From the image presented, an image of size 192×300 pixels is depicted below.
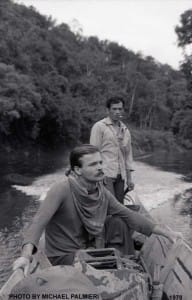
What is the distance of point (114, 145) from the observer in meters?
6.39

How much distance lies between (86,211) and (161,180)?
1603 centimetres

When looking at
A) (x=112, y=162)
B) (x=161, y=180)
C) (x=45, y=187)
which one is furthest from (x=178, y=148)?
(x=112, y=162)

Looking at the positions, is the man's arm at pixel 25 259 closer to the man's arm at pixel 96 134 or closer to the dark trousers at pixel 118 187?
the man's arm at pixel 96 134

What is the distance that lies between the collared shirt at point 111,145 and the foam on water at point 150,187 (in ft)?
20.1

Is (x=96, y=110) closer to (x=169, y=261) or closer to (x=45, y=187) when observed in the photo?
(x=45, y=187)

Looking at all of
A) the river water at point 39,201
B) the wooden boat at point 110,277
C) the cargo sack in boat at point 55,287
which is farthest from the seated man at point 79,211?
the river water at point 39,201

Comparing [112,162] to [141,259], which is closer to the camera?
[141,259]

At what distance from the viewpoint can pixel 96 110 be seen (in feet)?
187

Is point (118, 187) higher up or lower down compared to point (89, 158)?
lower down

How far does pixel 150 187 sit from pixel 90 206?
13457 millimetres

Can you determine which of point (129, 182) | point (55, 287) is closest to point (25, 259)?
point (55, 287)

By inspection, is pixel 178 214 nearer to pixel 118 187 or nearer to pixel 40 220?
pixel 118 187

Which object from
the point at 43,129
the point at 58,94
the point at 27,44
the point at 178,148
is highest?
the point at 27,44

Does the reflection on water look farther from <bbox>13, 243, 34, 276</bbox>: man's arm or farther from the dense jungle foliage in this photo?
the dense jungle foliage
